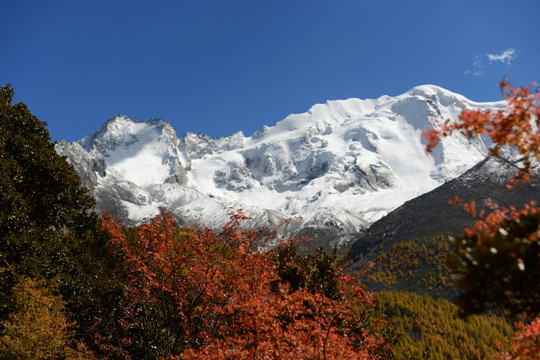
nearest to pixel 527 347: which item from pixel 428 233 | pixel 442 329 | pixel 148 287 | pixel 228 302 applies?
pixel 228 302

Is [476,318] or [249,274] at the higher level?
[249,274]

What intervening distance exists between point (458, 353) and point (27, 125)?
4734 centimetres

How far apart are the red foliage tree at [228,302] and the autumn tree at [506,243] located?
9170 mm

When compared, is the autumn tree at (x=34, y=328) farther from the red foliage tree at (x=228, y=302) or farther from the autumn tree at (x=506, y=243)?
the autumn tree at (x=506, y=243)

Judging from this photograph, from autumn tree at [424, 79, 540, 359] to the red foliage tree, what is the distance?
361 inches

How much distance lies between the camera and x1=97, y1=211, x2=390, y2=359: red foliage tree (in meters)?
13.5

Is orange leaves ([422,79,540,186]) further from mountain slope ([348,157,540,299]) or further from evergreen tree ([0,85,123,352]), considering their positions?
mountain slope ([348,157,540,299])

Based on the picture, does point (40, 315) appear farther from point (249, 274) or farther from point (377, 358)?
point (377, 358)

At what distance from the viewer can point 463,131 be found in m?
4.96

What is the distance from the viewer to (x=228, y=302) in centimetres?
1357

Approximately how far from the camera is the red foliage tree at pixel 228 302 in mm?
13461

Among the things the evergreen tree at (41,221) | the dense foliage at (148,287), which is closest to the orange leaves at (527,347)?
the dense foliage at (148,287)

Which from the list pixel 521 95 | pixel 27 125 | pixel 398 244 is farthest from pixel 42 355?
pixel 398 244

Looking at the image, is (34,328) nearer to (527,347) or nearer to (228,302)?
(228,302)
